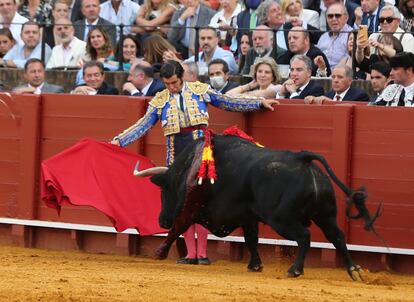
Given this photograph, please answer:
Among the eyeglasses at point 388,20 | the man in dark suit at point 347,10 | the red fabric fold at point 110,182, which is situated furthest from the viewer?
→ the man in dark suit at point 347,10

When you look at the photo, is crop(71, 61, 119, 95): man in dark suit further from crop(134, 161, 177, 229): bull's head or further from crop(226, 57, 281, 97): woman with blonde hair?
crop(134, 161, 177, 229): bull's head

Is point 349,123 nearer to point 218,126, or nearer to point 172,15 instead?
point 218,126

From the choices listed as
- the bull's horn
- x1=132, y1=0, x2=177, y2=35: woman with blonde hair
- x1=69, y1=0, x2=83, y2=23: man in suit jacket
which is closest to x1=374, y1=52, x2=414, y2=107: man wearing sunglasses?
the bull's horn

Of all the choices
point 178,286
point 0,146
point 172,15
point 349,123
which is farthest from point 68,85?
point 178,286

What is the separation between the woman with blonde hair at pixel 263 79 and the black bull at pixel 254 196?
61.3 inches

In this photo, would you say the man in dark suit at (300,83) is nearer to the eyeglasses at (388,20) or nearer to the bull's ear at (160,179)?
the eyeglasses at (388,20)

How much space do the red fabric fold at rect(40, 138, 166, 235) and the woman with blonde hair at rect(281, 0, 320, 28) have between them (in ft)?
10.2

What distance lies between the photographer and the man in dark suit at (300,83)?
36.2 ft

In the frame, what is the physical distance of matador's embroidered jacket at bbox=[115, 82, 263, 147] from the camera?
9.97 metres

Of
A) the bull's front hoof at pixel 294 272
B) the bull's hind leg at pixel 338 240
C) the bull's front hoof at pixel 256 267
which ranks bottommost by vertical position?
the bull's front hoof at pixel 256 267

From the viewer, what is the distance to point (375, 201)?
33.2ft

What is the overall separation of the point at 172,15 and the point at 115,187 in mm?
3918

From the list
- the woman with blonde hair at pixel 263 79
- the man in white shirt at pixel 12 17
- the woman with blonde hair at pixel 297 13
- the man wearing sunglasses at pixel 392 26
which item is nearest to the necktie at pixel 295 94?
the woman with blonde hair at pixel 263 79

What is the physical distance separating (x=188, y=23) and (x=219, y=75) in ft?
7.02
